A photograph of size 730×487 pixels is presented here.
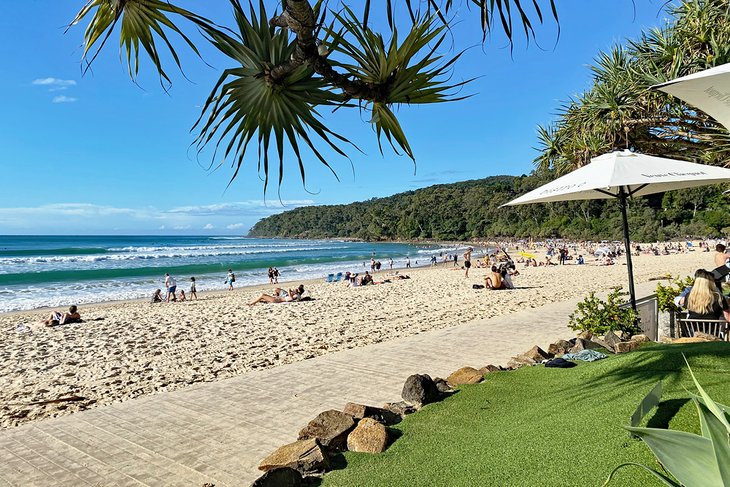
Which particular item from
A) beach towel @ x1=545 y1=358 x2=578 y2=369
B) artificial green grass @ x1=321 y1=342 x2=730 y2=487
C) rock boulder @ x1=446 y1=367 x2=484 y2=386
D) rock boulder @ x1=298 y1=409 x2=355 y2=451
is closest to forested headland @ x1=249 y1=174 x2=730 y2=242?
beach towel @ x1=545 y1=358 x2=578 y2=369

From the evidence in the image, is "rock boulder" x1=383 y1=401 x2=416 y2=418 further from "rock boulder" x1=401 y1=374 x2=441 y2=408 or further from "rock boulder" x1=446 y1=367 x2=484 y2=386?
"rock boulder" x1=446 y1=367 x2=484 y2=386

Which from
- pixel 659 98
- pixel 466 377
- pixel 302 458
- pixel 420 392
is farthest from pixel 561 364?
pixel 659 98

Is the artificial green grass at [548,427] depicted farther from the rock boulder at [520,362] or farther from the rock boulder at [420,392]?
the rock boulder at [520,362]

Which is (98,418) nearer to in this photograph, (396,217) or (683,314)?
(683,314)

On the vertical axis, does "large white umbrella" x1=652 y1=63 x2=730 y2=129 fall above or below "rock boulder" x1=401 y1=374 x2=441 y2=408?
above

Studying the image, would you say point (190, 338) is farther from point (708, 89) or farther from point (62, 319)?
point (708, 89)

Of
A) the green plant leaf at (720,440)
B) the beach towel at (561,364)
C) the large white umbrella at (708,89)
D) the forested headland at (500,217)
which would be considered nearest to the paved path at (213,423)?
the beach towel at (561,364)

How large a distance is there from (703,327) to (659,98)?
472 cm

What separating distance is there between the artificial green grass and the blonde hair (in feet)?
5.68

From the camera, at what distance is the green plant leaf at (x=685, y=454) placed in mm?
1547

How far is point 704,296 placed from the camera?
19.3 feet

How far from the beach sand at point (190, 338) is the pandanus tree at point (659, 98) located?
201 inches

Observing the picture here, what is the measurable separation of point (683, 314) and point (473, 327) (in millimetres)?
4309

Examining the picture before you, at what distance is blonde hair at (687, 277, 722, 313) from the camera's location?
586 cm
